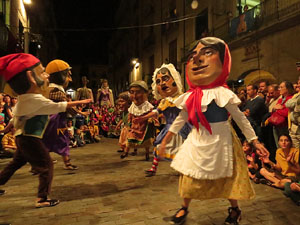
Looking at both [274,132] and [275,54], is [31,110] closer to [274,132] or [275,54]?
[274,132]

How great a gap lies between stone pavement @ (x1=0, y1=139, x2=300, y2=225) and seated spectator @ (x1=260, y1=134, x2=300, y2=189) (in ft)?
0.56

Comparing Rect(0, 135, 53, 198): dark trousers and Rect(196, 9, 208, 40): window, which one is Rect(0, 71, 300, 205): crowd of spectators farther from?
Rect(196, 9, 208, 40): window

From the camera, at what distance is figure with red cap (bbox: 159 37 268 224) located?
7.29 feet

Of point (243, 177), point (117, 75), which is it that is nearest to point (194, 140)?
point (243, 177)

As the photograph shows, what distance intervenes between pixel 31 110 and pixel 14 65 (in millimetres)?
590

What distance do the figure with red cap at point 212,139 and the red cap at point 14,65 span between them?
1.93 meters

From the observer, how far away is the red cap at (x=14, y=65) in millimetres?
2832

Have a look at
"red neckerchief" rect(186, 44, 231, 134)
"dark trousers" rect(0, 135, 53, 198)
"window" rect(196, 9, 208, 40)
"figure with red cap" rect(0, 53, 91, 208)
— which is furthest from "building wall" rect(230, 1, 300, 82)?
"dark trousers" rect(0, 135, 53, 198)

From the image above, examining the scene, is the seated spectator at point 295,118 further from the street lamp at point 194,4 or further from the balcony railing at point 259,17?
the street lamp at point 194,4

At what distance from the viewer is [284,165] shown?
146 inches

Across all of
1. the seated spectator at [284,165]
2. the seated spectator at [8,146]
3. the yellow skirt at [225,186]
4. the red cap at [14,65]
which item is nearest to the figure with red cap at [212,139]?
the yellow skirt at [225,186]

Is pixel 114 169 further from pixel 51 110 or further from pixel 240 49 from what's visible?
pixel 240 49

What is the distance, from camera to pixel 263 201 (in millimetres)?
3094

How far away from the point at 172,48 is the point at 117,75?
59.5ft
